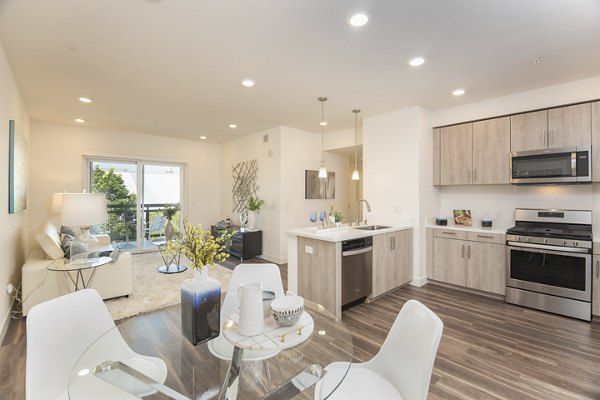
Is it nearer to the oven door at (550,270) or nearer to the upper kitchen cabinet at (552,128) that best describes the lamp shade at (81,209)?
the oven door at (550,270)

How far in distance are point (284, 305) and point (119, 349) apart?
3.15ft

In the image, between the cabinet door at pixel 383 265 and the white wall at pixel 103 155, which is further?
the white wall at pixel 103 155

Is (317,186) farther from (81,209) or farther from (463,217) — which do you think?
(81,209)

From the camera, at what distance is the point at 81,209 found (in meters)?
2.91

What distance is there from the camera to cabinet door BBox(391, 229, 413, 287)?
3.85m

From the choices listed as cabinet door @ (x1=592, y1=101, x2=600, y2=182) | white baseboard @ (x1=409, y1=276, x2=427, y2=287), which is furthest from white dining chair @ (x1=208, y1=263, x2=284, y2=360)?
cabinet door @ (x1=592, y1=101, x2=600, y2=182)

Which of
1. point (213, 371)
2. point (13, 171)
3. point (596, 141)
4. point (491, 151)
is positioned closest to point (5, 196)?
point (13, 171)

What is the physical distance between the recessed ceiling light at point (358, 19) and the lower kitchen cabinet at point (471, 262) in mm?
3114

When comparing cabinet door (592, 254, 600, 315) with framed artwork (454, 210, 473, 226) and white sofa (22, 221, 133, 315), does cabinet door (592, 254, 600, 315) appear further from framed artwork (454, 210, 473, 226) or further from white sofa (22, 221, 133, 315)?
white sofa (22, 221, 133, 315)

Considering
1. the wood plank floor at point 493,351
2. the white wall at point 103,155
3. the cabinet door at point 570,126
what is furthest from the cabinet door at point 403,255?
the white wall at point 103,155

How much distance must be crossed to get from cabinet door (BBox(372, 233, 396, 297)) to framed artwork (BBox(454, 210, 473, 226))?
1.34 metres

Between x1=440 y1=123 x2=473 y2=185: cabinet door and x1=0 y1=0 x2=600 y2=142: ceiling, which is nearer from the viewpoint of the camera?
x1=0 y1=0 x2=600 y2=142: ceiling

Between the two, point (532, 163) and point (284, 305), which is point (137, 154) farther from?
point (532, 163)

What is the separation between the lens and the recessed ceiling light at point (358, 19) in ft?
6.71
